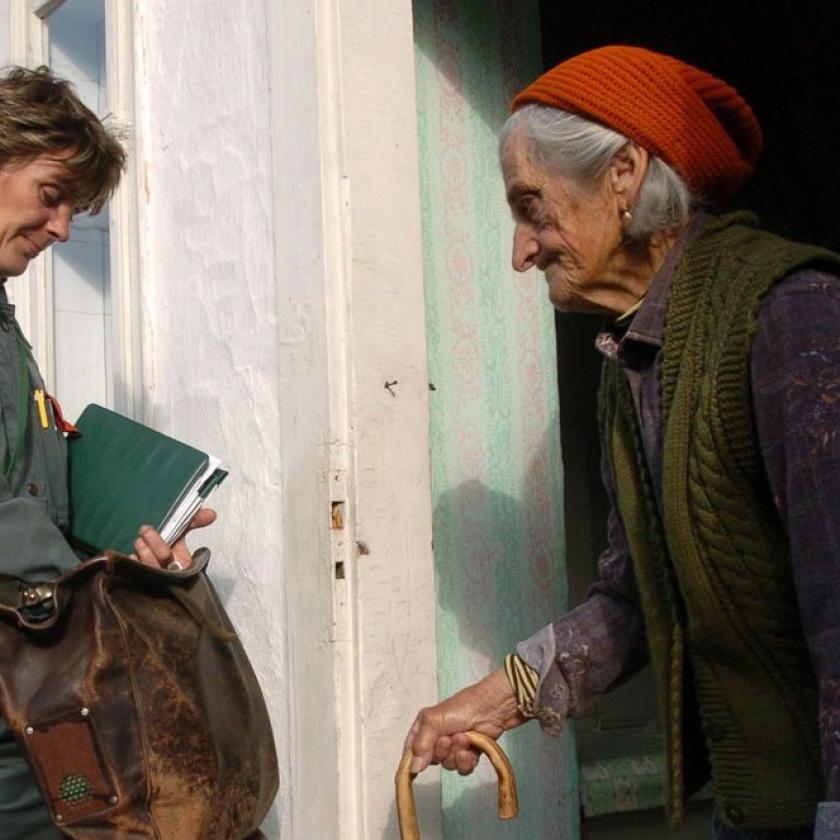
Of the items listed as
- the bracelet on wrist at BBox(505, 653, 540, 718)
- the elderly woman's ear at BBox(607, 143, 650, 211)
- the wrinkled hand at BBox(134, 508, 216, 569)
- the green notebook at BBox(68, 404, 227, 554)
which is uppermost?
the elderly woman's ear at BBox(607, 143, 650, 211)

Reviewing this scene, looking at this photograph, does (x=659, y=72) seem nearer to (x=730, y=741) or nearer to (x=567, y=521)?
(x=730, y=741)

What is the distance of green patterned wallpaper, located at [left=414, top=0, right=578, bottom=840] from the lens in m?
2.77

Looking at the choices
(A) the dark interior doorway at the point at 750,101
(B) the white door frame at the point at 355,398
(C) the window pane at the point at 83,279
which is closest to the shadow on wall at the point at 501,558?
(B) the white door frame at the point at 355,398

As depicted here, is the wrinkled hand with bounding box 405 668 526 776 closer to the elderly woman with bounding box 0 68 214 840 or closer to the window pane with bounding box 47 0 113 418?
the elderly woman with bounding box 0 68 214 840

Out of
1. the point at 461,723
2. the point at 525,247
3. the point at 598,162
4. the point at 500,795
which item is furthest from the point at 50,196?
the point at 500,795

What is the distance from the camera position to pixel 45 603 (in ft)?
6.49

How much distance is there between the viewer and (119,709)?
1.94 metres

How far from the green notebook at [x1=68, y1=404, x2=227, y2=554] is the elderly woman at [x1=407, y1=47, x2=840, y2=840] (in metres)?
0.58

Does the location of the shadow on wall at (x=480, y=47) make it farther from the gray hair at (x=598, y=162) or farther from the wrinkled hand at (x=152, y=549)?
the wrinkled hand at (x=152, y=549)

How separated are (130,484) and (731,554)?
1.12 m

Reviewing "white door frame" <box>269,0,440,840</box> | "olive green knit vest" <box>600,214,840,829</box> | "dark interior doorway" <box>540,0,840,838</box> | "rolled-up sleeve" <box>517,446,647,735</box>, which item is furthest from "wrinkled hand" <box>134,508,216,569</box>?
"dark interior doorway" <box>540,0,840,838</box>

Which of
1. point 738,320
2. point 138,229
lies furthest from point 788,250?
point 138,229

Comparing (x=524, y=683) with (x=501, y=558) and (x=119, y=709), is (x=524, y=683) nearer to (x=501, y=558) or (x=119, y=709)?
(x=119, y=709)

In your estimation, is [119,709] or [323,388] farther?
[323,388]
